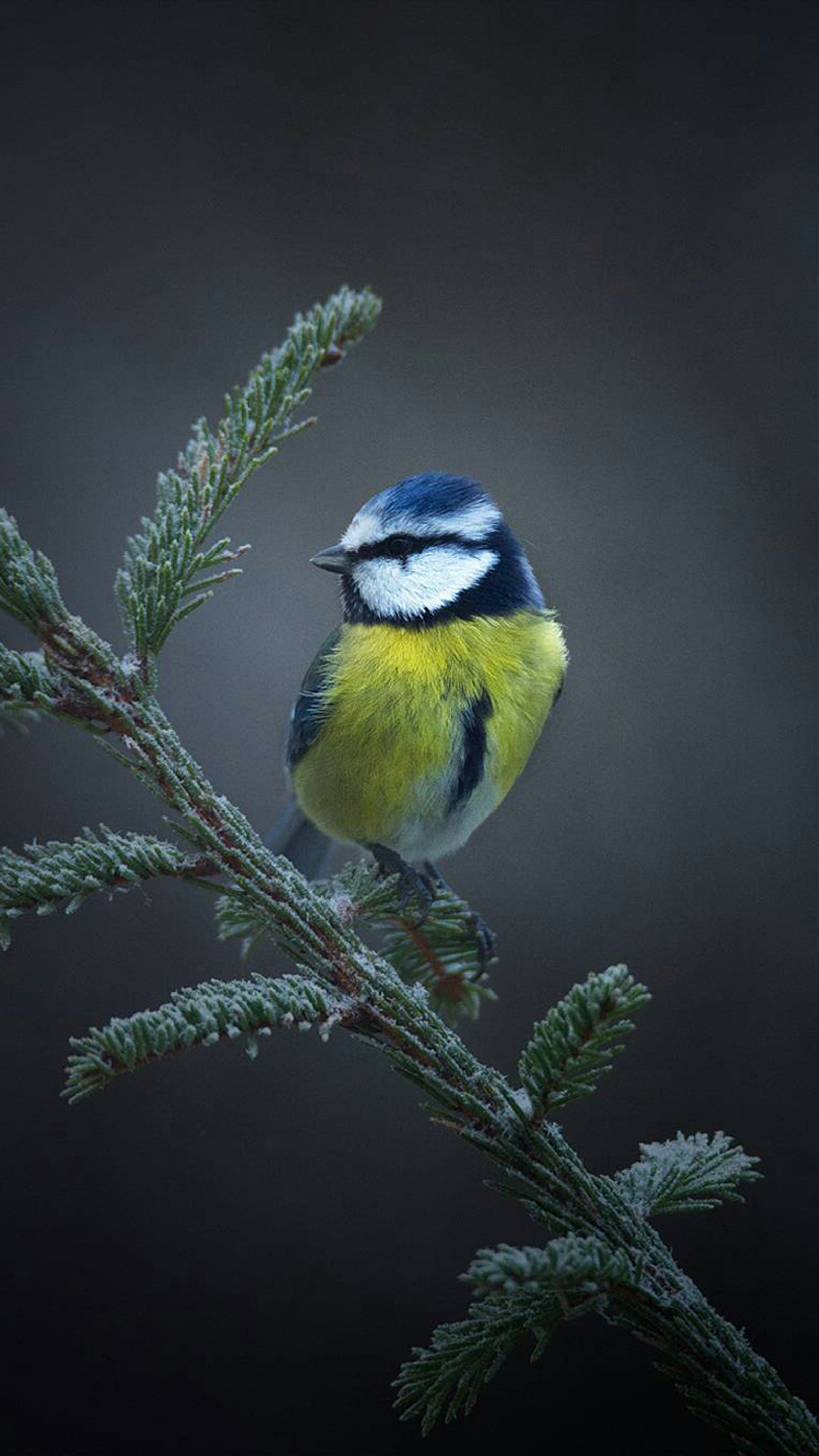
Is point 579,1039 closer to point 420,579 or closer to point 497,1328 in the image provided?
point 497,1328

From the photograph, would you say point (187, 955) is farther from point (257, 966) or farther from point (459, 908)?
point (459, 908)

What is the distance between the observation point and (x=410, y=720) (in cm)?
74

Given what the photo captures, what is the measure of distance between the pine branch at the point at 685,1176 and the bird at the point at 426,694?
0.94 feet

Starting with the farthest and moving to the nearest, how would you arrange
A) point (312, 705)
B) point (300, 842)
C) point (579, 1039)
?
point (300, 842) < point (312, 705) < point (579, 1039)

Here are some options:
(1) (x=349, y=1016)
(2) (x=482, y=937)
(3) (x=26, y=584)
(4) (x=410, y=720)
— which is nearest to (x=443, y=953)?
(2) (x=482, y=937)

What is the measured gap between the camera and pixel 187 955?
3.61 ft

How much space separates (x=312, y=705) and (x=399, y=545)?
0.47 feet

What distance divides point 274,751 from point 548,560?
298mm

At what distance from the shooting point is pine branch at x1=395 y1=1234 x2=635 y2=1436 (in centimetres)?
36

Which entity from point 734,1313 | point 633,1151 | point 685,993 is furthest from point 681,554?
point 734,1313

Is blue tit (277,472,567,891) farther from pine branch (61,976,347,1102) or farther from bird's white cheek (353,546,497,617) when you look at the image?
pine branch (61,976,347,1102)

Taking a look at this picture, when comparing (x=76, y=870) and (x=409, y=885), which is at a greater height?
(x=409, y=885)

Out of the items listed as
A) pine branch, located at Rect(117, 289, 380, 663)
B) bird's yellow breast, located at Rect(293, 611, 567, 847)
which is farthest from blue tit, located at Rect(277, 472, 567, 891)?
pine branch, located at Rect(117, 289, 380, 663)

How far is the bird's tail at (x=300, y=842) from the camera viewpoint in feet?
2.88
